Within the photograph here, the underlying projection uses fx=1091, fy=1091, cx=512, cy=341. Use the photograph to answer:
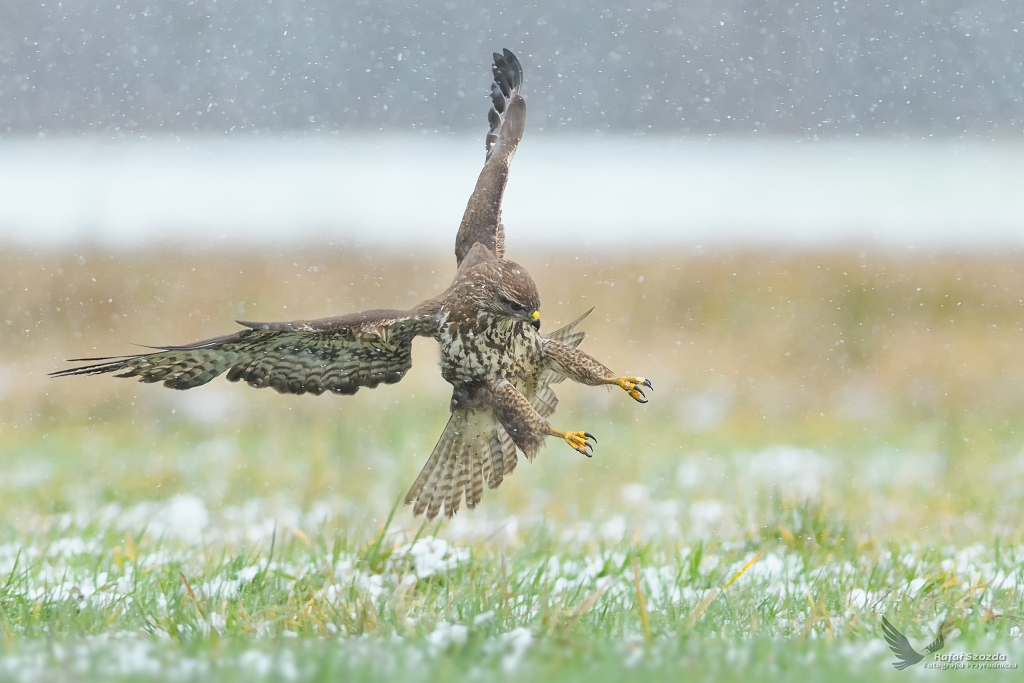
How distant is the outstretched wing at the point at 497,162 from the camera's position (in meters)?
3.79

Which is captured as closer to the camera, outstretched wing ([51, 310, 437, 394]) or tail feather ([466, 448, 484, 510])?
outstretched wing ([51, 310, 437, 394])

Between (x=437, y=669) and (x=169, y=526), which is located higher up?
(x=437, y=669)

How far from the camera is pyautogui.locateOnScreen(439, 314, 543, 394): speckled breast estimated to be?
3309 millimetres

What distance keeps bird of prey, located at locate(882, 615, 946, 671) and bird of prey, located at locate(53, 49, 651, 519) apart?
3.08 feet

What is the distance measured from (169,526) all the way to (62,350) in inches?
169

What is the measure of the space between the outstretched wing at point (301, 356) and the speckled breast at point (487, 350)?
0.30 feet

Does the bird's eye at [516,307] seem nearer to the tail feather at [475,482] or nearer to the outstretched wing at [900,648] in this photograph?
the tail feather at [475,482]

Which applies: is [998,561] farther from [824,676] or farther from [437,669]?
[437,669]

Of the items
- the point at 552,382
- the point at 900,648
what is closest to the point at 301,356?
the point at 552,382

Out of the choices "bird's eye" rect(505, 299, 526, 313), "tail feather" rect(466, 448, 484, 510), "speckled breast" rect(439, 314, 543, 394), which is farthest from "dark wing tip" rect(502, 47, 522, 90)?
"tail feather" rect(466, 448, 484, 510)

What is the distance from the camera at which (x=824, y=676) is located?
2.37 metres

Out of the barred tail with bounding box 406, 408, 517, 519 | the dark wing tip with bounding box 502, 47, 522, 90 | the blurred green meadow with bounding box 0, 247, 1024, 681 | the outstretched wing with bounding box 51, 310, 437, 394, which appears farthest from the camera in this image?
the dark wing tip with bounding box 502, 47, 522, 90

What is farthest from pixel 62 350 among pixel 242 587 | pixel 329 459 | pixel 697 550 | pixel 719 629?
pixel 719 629

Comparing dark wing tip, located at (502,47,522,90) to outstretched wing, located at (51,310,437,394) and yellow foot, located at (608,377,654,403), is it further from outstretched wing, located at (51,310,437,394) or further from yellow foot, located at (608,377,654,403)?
yellow foot, located at (608,377,654,403)
